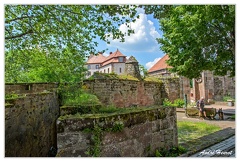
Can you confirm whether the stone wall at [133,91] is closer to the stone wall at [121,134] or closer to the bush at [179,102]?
the bush at [179,102]

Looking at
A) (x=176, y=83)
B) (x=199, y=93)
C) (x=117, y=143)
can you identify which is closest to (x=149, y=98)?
(x=176, y=83)

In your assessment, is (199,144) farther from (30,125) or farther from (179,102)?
(179,102)

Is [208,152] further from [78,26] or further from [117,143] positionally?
[78,26]

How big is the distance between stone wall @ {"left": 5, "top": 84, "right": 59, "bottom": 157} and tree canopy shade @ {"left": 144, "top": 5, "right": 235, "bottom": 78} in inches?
177

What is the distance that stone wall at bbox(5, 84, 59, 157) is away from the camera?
2.98 meters

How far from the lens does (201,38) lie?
22.5 feet

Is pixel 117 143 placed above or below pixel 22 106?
below

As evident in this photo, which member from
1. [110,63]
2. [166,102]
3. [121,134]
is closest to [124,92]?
[166,102]

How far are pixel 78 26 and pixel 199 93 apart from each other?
18457 millimetres

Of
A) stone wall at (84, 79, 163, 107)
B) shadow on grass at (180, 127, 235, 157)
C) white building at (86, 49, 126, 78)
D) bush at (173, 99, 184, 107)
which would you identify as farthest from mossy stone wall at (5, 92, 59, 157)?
white building at (86, 49, 126, 78)

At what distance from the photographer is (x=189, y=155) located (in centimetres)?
350

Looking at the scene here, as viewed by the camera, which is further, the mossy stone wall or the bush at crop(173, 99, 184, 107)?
the bush at crop(173, 99, 184, 107)

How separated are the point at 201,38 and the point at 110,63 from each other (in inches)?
981

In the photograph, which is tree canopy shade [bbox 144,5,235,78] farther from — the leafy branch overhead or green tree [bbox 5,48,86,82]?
green tree [bbox 5,48,86,82]
